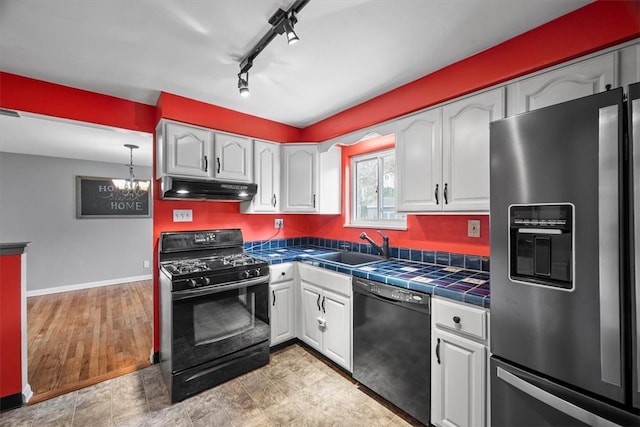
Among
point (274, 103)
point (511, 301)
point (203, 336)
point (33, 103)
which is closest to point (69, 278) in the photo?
point (33, 103)

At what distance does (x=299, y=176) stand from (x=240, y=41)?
154cm

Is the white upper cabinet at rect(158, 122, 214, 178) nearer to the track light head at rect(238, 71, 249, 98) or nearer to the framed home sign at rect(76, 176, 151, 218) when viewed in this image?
the track light head at rect(238, 71, 249, 98)

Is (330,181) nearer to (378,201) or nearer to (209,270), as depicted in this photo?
(378,201)

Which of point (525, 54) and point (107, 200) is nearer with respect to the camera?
point (525, 54)

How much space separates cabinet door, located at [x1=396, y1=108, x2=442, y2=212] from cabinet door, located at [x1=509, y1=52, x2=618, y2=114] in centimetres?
49

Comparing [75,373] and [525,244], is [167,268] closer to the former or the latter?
[75,373]

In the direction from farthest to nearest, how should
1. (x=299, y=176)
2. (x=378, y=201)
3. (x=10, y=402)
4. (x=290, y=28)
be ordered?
1. (x=299, y=176)
2. (x=378, y=201)
3. (x=10, y=402)
4. (x=290, y=28)

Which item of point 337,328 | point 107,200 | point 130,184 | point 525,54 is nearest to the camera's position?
point 525,54

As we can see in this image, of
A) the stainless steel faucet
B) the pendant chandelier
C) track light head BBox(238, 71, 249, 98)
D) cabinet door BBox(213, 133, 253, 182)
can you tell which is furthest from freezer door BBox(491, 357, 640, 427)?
the pendant chandelier

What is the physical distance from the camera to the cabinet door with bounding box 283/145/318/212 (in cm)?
304

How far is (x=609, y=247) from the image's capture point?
96 centimetres

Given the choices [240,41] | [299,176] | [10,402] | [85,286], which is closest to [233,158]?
[299,176]

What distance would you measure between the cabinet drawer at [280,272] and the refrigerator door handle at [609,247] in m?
2.17

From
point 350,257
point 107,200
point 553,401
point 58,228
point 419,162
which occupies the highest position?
point 419,162
